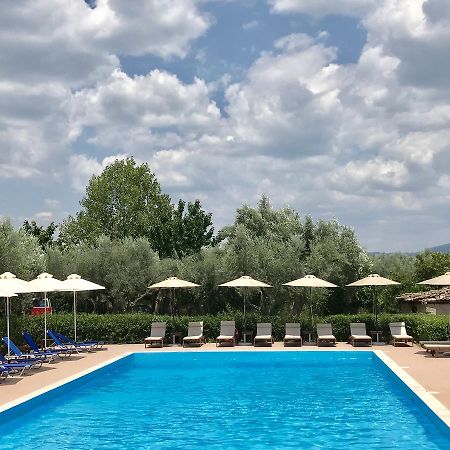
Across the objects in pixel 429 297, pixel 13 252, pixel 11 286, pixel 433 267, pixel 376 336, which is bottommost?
pixel 376 336

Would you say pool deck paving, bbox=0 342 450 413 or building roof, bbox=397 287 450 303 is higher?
building roof, bbox=397 287 450 303

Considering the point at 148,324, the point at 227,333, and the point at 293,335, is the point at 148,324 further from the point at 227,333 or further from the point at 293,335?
the point at 293,335

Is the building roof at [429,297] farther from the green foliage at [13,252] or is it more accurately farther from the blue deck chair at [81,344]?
the green foliage at [13,252]

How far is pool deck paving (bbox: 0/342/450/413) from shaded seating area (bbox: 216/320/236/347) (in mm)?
327

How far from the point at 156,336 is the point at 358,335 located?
738 cm

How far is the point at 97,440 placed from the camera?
35.0 ft

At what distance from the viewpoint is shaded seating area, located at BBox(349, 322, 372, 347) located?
2277 cm

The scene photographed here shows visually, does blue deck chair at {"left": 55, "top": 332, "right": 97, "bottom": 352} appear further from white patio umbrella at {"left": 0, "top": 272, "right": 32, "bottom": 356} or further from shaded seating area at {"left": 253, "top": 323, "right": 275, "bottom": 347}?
shaded seating area at {"left": 253, "top": 323, "right": 275, "bottom": 347}

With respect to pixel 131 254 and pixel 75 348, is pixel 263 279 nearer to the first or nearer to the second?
pixel 131 254

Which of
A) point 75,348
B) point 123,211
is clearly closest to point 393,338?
point 75,348

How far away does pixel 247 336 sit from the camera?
82.2ft

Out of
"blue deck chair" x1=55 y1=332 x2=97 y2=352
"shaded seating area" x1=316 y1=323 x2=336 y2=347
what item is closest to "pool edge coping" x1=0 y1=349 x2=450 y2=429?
"blue deck chair" x1=55 y1=332 x2=97 y2=352

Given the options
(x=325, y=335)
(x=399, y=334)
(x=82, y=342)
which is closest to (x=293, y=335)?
(x=325, y=335)

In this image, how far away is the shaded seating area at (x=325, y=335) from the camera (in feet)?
75.0
